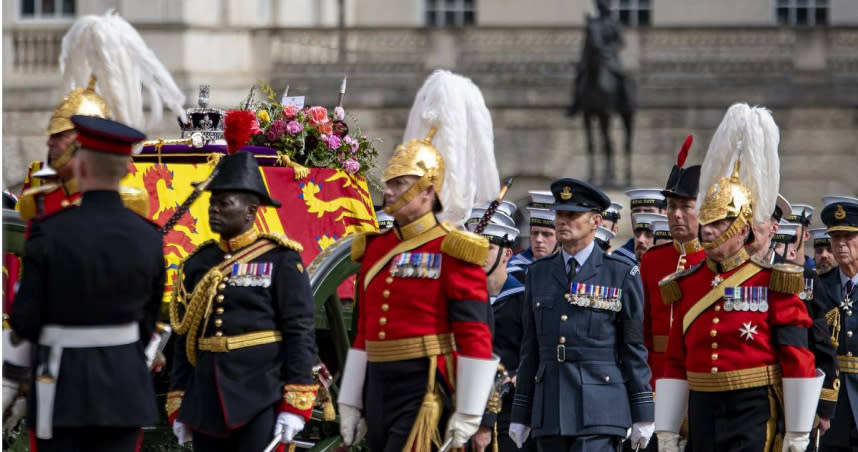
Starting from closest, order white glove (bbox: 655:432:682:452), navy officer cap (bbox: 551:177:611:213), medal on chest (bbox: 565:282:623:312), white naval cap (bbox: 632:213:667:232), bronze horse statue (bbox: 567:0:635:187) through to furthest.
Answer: white glove (bbox: 655:432:682:452), medal on chest (bbox: 565:282:623:312), navy officer cap (bbox: 551:177:611:213), white naval cap (bbox: 632:213:667:232), bronze horse statue (bbox: 567:0:635:187)

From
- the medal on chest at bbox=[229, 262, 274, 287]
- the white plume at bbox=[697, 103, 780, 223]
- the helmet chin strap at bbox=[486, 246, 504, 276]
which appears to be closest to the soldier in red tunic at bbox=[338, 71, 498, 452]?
the medal on chest at bbox=[229, 262, 274, 287]

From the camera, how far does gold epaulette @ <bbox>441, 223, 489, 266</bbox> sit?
23.5 feet

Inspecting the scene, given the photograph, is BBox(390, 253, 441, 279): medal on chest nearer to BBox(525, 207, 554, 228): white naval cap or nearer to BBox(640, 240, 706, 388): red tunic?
BBox(640, 240, 706, 388): red tunic

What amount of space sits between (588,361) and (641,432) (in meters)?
0.42

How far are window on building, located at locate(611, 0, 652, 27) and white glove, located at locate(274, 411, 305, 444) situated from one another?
2452cm

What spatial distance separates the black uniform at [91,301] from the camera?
6.00 meters

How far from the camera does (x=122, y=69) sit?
7391 mm

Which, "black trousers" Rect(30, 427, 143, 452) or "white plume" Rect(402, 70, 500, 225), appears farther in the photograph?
"white plume" Rect(402, 70, 500, 225)

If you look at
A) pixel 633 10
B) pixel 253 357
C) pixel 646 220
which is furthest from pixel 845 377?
pixel 633 10

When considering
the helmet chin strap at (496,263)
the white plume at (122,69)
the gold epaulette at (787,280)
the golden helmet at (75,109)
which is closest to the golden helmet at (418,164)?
the white plume at (122,69)

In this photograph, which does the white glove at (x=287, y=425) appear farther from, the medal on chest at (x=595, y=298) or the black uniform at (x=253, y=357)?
the medal on chest at (x=595, y=298)

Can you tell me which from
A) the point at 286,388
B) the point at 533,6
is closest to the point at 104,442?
the point at 286,388

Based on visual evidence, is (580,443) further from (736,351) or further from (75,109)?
(75,109)

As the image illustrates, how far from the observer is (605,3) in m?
26.4
